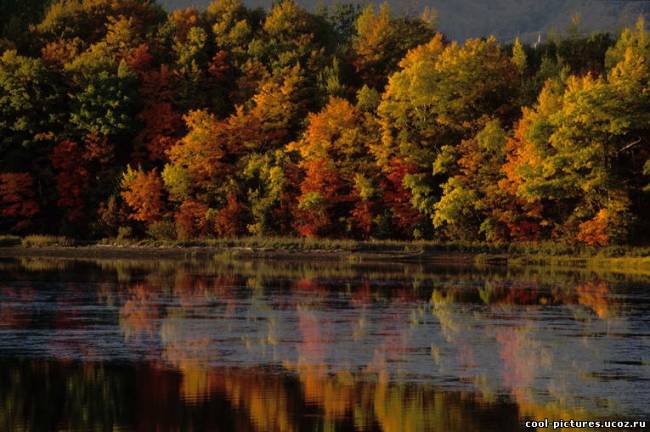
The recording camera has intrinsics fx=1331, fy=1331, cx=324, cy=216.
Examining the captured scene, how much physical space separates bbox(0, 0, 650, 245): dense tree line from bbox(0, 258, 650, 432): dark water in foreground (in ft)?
74.4

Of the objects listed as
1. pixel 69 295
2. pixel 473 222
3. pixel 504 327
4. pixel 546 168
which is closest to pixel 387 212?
pixel 473 222

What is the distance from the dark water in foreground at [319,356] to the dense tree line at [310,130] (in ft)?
74.4

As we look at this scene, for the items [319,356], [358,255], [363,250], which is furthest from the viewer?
[363,250]

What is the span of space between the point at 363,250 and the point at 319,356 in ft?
162

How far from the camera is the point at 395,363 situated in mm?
27641

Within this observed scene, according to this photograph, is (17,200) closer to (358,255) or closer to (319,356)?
(358,255)

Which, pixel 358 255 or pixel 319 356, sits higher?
pixel 358 255

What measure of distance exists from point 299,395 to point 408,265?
45364 millimetres

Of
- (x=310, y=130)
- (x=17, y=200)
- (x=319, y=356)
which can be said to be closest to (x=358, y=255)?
(x=310, y=130)

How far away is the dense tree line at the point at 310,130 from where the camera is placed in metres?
72.7

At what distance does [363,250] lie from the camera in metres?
77.9

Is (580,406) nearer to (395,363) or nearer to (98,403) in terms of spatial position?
(395,363)

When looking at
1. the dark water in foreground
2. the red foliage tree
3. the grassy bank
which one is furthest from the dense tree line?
the dark water in foreground

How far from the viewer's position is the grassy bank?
68875 millimetres
